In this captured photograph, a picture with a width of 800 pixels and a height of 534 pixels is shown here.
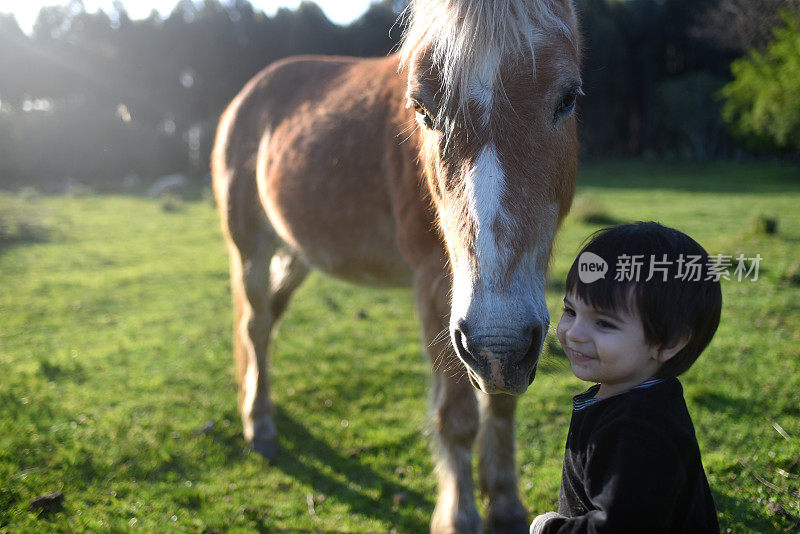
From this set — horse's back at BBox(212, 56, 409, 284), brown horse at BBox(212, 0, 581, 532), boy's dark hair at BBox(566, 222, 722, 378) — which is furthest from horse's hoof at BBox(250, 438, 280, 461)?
boy's dark hair at BBox(566, 222, 722, 378)

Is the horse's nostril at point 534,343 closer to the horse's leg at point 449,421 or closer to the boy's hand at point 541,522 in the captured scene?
the boy's hand at point 541,522

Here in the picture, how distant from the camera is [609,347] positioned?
1255 mm

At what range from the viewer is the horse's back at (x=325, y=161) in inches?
114

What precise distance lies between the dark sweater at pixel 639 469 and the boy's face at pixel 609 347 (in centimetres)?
6

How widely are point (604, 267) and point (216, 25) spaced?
3553cm

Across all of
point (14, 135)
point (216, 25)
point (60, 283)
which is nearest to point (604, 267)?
point (60, 283)

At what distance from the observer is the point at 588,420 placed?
1.32 meters

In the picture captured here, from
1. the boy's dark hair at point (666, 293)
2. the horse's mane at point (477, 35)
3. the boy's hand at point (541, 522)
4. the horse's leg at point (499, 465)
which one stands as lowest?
the horse's leg at point (499, 465)

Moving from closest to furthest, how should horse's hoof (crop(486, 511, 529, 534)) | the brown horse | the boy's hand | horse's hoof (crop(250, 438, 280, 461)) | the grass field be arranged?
1. the boy's hand
2. the brown horse
3. horse's hoof (crop(486, 511, 529, 534))
4. the grass field
5. horse's hoof (crop(250, 438, 280, 461))

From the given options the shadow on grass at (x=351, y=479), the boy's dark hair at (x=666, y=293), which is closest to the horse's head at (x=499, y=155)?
the boy's dark hair at (x=666, y=293)

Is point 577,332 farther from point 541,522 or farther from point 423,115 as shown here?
point 423,115

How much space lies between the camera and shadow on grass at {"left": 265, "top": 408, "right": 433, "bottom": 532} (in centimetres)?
284

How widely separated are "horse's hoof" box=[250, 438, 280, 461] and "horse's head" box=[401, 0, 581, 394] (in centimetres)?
242

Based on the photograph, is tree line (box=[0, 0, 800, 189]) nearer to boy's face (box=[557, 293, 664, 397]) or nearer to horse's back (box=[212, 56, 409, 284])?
horse's back (box=[212, 56, 409, 284])
